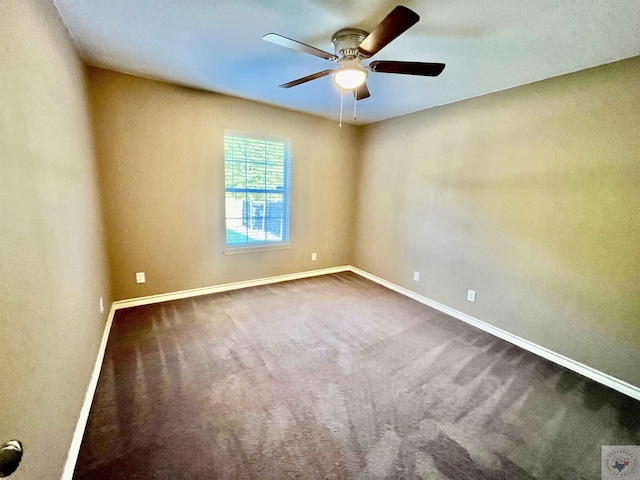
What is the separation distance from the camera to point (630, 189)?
6.36 ft

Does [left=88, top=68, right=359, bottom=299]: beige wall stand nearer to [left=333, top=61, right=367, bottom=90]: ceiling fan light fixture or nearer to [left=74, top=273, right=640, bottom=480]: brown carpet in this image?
[left=74, top=273, right=640, bottom=480]: brown carpet

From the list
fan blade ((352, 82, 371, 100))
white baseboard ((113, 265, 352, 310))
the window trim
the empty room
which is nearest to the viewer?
the empty room

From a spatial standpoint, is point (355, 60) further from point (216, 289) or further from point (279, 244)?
point (216, 289)

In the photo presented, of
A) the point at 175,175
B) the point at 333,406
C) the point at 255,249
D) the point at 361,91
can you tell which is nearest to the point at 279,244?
the point at 255,249

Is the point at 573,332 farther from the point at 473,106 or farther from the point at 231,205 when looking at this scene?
the point at 231,205

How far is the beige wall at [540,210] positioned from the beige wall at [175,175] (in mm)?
1638

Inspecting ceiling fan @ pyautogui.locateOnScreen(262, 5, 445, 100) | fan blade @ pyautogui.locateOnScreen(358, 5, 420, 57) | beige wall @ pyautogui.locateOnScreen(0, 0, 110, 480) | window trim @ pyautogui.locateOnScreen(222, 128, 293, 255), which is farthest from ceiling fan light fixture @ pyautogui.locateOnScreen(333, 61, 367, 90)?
window trim @ pyautogui.locateOnScreen(222, 128, 293, 255)

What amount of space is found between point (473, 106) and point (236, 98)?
270 centimetres

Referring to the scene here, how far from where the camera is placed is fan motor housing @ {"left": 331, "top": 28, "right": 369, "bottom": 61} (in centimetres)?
174

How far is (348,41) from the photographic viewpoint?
177 centimetres

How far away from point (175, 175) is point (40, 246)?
201 cm

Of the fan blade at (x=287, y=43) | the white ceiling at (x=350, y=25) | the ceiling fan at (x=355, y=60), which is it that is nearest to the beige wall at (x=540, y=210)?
the white ceiling at (x=350, y=25)

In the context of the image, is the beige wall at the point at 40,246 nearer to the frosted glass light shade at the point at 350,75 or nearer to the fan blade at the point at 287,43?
the fan blade at the point at 287,43

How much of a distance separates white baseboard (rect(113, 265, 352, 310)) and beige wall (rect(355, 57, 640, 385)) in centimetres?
150
